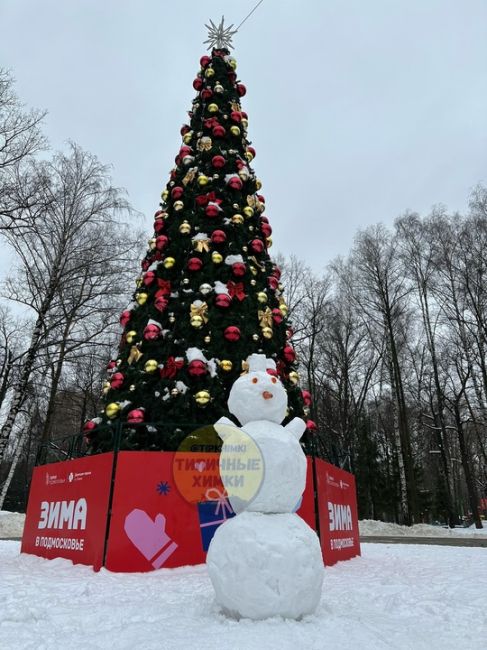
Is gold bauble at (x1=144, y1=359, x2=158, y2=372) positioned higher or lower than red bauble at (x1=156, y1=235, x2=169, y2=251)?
lower

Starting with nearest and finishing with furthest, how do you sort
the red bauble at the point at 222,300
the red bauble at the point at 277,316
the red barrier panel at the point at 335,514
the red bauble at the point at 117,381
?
the red barrier panel at the point at 335,514 < the red bauble at the point at 117,381 < the red bauble at the point at 222,300 < the red bauble at the point at 277,316

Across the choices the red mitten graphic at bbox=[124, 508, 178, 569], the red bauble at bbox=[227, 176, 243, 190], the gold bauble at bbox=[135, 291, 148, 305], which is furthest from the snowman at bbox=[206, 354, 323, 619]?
the red bauble at bbox=[227, 176, 243, 190]

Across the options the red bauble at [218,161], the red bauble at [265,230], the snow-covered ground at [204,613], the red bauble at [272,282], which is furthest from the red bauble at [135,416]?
the red bauble at [218,161]

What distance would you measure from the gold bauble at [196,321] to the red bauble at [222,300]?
42 centimetres

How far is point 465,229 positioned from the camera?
19438 millimetres

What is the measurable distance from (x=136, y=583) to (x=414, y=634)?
3.01m

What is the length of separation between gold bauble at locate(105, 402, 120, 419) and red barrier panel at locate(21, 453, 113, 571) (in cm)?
77

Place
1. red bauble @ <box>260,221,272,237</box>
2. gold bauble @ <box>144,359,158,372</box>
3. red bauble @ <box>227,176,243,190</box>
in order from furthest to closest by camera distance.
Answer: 1. red bauble @ <box>260,221,272,237</box>
2. red bauble @ <box>227,176,243,190</box>
3. gold bauble @ <box>144,359,158,372</box>

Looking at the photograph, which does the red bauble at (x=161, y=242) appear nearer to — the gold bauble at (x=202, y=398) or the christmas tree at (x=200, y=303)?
the christmas tree at (x=200, y=303)

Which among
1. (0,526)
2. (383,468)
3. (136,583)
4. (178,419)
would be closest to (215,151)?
(178,419)

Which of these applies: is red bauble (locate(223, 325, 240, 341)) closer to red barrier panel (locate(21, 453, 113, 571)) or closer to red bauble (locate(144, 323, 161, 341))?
red bauble (locate(144, 323, 161, 341))

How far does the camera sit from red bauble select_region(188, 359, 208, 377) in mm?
6902

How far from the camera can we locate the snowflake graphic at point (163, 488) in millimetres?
5953

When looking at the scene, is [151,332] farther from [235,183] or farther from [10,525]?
[10,525]
